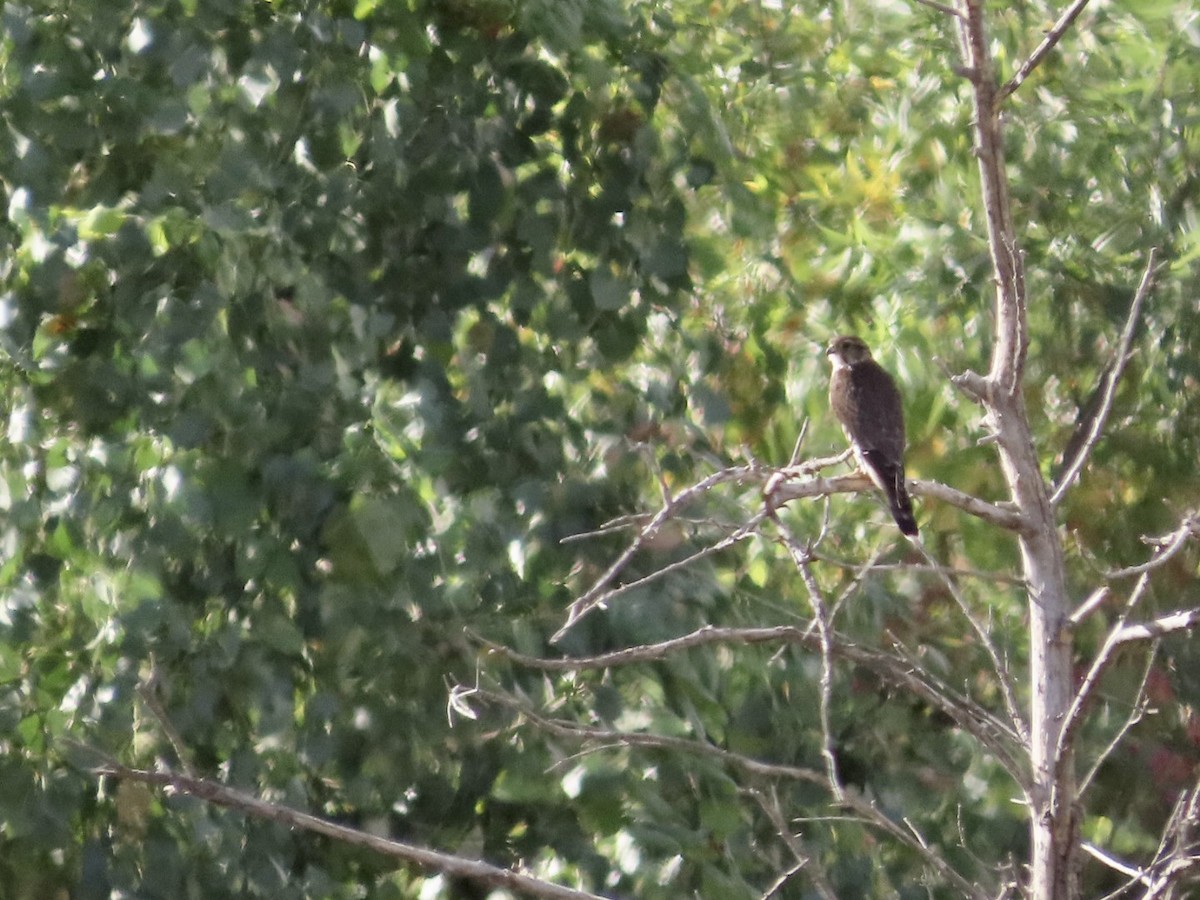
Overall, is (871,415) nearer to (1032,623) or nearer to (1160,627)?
(1032,623)

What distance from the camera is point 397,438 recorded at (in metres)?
2.65

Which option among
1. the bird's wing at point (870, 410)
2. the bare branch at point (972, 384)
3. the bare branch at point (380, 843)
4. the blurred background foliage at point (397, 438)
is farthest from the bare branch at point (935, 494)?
the bird's wing at point (870, 410)

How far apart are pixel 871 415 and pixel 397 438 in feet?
3.90

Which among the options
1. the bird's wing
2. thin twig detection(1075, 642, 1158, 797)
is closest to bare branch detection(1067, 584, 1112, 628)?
thin twig detection(1075, 642, 1158, 797)

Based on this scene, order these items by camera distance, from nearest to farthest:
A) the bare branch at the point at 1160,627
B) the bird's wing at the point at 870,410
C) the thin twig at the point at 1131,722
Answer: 1. the bare branch at the point at 1160,627
2. the thin twig at the point at 1131,722
3. the bird's wing at the point at 870,410

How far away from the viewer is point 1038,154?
3527mm

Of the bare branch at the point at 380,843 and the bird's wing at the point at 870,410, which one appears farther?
the bird's wing at the point at 870,410

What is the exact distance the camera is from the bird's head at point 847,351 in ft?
11.5

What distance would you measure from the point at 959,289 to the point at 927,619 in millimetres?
694

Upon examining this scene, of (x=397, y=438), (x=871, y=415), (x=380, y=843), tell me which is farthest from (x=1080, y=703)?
(x=871, y=415)

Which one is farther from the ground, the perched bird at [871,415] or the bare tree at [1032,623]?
the bare tree at [1032,623]

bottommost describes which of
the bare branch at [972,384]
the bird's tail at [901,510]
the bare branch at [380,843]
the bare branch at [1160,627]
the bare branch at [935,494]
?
the bird's tail at [901,510]

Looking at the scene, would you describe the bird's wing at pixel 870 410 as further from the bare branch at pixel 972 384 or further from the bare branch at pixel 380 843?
the bare branch at pixel 380 843

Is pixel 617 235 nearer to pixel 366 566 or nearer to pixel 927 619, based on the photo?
pixel 366 566
